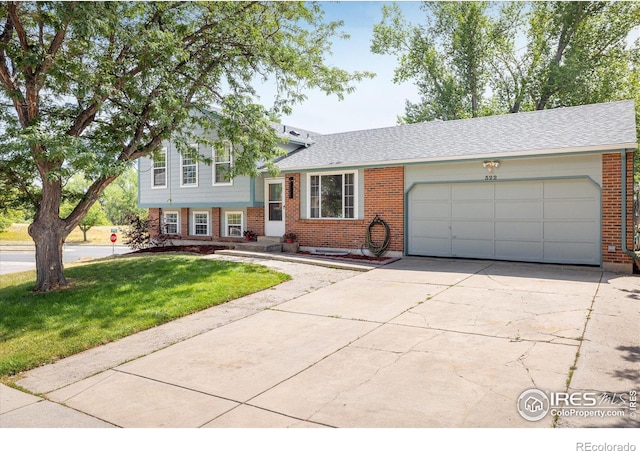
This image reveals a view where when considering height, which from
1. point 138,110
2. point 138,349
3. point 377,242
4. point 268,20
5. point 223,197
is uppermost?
point 268,20

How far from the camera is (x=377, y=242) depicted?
13383mm

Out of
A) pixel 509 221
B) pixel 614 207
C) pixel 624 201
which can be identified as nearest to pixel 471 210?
pixel 509 221

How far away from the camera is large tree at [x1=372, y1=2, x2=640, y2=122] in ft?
75.9

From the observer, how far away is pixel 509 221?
37.8 ft

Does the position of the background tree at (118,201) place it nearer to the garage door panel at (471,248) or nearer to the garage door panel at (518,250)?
the garage door panel at (471,248)

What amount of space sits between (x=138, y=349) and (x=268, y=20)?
853 cm

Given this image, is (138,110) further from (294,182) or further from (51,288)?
(294,182)

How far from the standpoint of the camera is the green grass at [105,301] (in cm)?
614

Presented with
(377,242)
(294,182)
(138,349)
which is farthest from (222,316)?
(294,182)

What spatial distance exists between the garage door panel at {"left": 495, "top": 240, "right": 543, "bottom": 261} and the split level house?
0.08 feet

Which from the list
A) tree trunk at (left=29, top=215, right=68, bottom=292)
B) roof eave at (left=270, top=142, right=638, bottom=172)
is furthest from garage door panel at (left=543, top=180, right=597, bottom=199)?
tree trunk at (left=29, top=215, right=68, bottom=292)

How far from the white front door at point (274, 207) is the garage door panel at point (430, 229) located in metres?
4.96

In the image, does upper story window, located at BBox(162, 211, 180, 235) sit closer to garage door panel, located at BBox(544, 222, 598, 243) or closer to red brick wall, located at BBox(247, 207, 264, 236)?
red brick wall, located at BBox(247, 207, 264, 236)

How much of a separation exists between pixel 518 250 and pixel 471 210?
1588 millimetres
